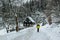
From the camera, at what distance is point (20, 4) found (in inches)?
1769

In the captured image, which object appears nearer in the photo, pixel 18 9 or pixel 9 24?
pixel 9 24

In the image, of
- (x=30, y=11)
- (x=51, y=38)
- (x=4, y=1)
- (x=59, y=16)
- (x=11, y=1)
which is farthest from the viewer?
(x=30, y=11)

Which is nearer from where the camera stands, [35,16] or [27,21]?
[27,21]

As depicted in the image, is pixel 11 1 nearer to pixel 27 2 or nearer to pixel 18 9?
pixel 18 9

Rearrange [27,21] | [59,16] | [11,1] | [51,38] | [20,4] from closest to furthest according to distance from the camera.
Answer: [51,38] → [59,16] → [27,21] → [11,1] → [20,4]

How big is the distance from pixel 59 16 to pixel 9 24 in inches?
514

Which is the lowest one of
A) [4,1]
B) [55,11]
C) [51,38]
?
[51,38]

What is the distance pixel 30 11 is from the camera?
47875mm

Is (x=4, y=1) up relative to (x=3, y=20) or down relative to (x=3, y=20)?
up

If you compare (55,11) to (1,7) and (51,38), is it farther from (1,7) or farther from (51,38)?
(51,38)

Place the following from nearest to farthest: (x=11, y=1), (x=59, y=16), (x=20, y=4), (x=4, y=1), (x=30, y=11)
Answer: (x=59, y=16) < (x=4, y=1) < (x=11, y=1) < (x=20, y=4) < (x=30, y=11)

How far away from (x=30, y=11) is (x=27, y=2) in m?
3.08

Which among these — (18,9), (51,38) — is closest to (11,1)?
(18,9)

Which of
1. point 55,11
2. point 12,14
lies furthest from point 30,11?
point 55,11
